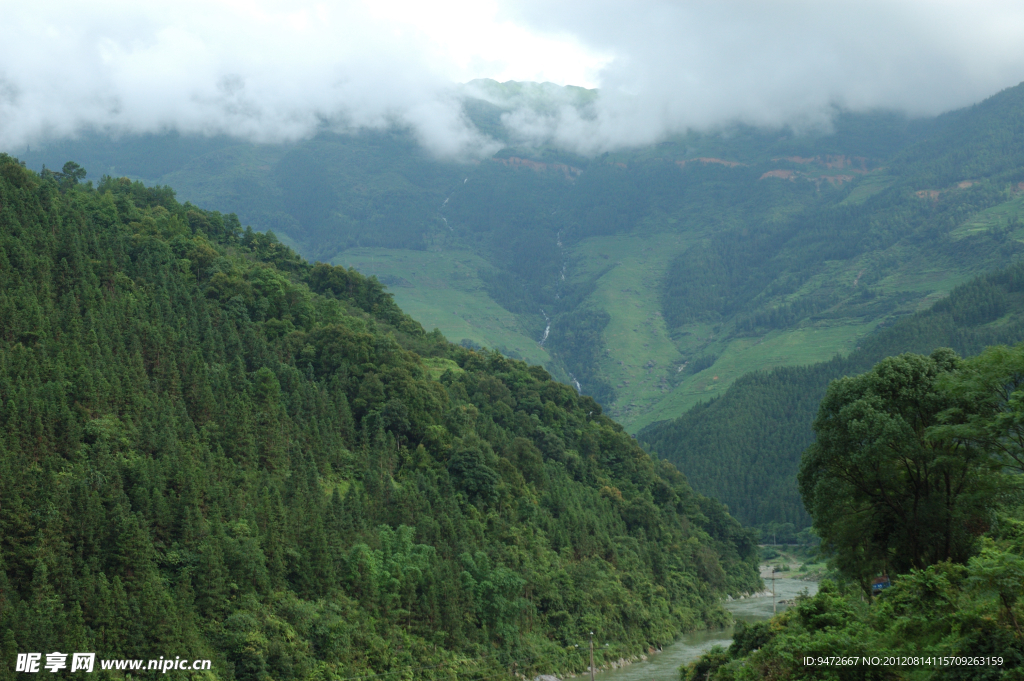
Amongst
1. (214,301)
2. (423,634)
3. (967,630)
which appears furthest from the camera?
(214,301)

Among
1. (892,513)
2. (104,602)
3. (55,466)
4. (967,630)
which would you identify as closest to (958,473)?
(892,513)

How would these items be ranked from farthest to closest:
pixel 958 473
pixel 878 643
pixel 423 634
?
pixel 423 634, pixel 958 473, pixel 878 643

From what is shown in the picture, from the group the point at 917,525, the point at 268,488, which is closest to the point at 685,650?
the point at 268,488

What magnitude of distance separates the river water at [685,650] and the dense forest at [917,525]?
2781 cm

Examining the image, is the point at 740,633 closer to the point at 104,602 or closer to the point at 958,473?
the point at 958,473

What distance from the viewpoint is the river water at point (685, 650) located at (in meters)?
93.8

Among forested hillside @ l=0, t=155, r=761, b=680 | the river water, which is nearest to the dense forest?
the river water

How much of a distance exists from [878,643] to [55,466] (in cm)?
5630

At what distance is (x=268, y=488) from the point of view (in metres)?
79.5

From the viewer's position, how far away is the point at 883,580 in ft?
226

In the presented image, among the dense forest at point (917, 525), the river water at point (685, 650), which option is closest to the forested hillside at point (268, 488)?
the river water at point (685, 650)

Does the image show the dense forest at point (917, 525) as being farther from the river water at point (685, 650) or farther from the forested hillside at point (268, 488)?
the forested hillside at point (268, 488)

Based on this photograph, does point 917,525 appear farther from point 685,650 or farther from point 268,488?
point 685,650

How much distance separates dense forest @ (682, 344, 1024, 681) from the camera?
3328 cm
